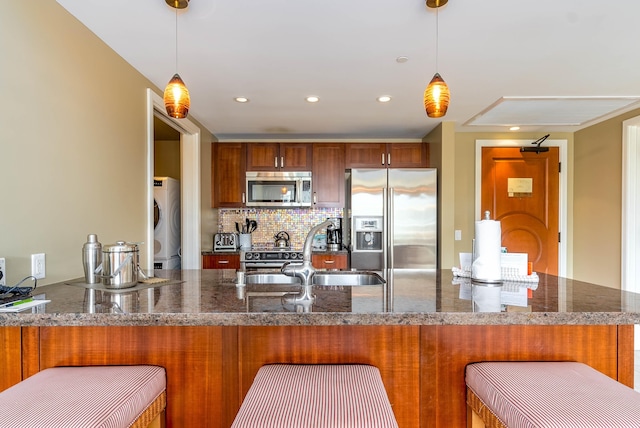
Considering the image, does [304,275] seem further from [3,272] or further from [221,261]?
[221,261]

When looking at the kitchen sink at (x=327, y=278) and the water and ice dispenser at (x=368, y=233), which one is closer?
the kitchen sink at (x=327, y=278)

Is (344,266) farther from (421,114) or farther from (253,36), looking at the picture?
(253,36)

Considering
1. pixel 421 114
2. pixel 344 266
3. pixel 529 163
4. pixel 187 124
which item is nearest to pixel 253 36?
pixel 187 124

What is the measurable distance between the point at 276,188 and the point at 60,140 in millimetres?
2557

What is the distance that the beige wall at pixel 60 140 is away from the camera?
1.45m

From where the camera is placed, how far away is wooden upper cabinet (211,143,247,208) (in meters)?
4.17

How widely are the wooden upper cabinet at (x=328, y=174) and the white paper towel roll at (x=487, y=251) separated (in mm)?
2682

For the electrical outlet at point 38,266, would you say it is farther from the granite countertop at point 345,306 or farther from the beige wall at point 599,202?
the beige wall at point 599,202

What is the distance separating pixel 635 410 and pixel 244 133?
395 cm

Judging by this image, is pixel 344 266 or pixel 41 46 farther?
pixel 344 266

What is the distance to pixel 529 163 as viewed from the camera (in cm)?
410

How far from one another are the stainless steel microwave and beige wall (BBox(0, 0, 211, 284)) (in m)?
1.83

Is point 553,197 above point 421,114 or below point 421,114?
below

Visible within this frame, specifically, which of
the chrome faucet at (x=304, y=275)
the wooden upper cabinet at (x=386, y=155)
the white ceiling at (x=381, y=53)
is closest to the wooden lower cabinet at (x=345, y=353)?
the chrome faucet at (x=304, y=275)
